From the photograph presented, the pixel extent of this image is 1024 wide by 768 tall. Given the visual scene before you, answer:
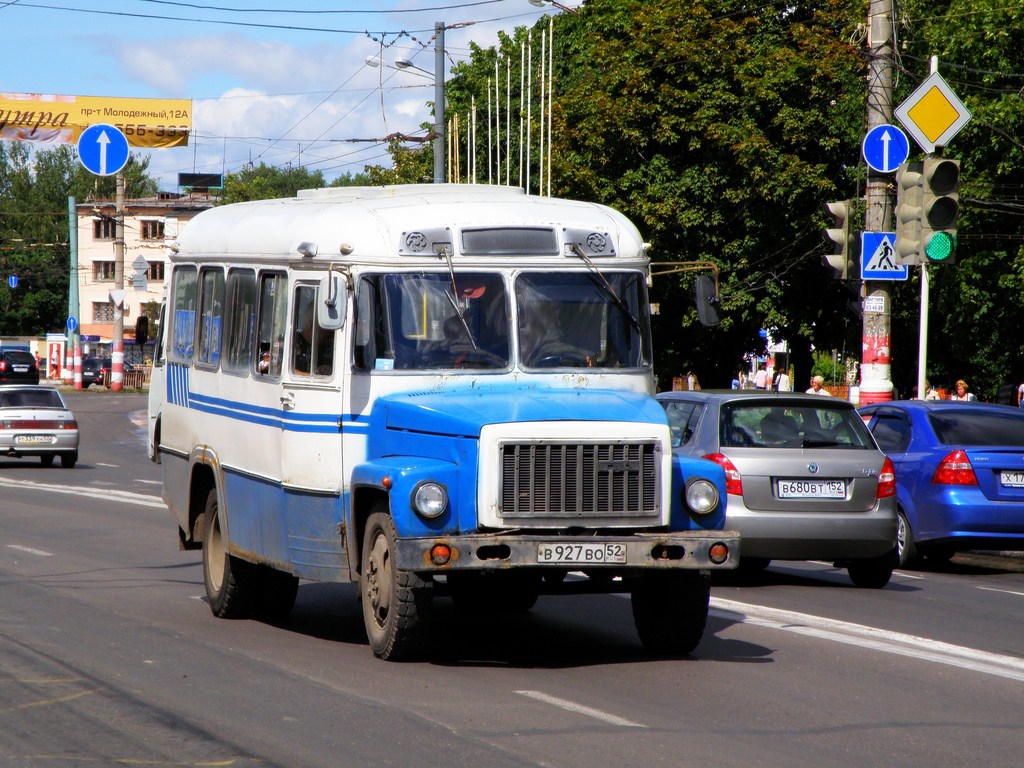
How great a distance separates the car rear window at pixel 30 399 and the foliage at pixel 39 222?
90.2m

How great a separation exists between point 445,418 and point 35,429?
81.4 ft

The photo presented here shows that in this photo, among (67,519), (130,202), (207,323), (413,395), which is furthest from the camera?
(130,202)

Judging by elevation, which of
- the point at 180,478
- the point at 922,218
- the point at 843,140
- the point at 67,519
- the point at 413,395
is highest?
the point at 843,140

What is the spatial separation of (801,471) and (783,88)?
25148 mm

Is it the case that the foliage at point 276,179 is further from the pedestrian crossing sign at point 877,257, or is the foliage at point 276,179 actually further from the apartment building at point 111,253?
the pedestrian crossing sign at point 877,257

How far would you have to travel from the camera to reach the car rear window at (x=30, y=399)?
Answer: 32.1 m

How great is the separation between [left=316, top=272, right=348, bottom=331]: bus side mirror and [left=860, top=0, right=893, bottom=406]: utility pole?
371 inches

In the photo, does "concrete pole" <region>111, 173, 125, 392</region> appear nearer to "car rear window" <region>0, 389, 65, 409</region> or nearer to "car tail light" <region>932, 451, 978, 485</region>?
"car rear window" <region>0, 389, 65, 409</region>

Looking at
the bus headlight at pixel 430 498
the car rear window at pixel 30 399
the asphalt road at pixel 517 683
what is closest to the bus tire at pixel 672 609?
the asphalt road at pixel 517 683

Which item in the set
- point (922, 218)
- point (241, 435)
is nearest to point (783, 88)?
point (922, 218)

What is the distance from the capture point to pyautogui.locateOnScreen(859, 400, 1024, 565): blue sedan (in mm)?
15203

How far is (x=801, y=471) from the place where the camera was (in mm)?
13031

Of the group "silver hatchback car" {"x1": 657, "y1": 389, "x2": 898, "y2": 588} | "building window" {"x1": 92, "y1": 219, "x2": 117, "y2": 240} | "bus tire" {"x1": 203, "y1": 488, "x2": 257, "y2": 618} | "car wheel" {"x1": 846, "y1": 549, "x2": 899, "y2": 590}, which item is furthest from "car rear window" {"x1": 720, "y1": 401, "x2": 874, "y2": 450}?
"building window" {"x1": 92, "y1": 219, "x2": 117, "y2": 240}

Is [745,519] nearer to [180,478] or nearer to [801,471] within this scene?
[801,471]
